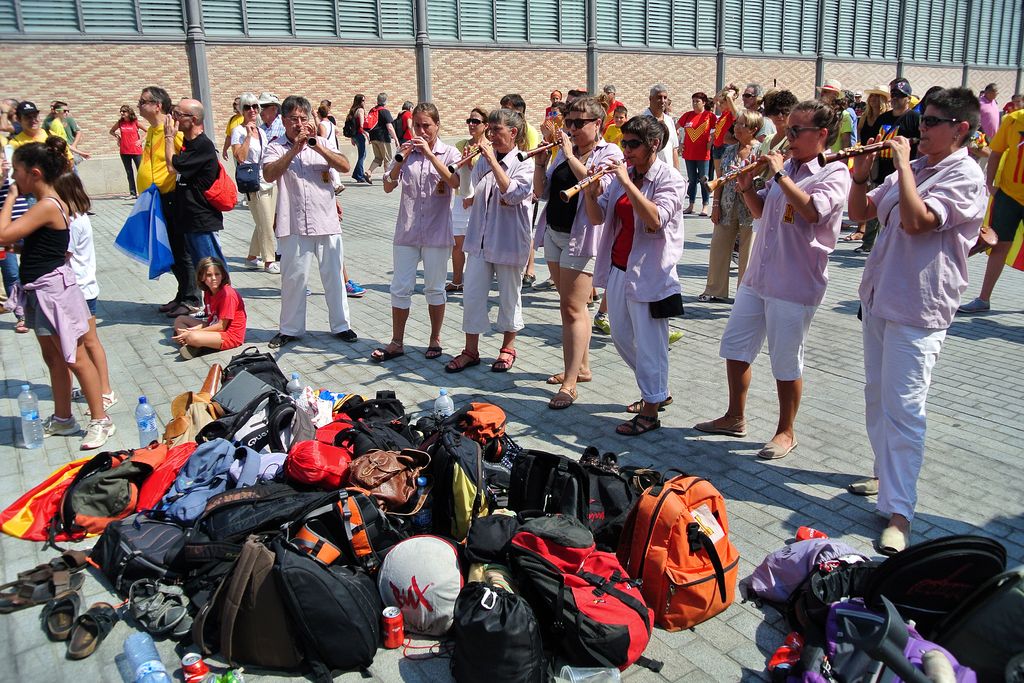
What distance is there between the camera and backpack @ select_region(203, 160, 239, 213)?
796 cm

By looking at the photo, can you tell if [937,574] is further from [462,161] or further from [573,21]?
[573,21]

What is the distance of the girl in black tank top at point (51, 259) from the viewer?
5086mm

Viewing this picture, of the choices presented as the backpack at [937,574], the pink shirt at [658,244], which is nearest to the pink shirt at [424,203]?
the pink shirt at [658,244]

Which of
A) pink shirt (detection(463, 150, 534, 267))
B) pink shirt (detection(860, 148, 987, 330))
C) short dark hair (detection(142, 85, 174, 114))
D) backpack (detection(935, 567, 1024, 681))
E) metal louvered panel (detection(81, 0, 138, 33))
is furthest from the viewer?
metal louvered panel (detection(81, 0, 138, 33))

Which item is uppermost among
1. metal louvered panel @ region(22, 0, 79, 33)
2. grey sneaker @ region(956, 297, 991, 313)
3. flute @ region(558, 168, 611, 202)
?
metal louvered panel @ region(22, 0, 79, 33)

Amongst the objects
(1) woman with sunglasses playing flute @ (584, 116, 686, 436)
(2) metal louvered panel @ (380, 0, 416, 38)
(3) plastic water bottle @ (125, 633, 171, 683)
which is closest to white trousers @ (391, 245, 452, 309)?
(1) woman with sunglasses playing flute @ (584, 116, 686, 436)

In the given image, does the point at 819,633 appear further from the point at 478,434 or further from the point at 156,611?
the point at 156,611

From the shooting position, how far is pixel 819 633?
336 cm

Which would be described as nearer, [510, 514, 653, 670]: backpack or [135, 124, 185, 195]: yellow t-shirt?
[510, 514, 653, 670]: backpack

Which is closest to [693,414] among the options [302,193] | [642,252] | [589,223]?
[642,252]

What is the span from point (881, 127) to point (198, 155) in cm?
877

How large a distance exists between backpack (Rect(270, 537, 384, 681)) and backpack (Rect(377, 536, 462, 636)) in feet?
0.69

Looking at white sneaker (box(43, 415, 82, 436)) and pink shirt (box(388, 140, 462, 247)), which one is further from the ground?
pink shirt (box(388, 140, 462, 247))

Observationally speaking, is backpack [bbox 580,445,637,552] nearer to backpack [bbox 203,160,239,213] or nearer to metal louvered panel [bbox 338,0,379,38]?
backpack [bbox 203,160,239,213]
